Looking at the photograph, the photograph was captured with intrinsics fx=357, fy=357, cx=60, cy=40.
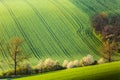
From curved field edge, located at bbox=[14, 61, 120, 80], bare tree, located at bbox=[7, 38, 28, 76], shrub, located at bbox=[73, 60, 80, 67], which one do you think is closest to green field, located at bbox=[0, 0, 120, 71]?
bare tree, located at bbox=[7, 38, 28, 76]

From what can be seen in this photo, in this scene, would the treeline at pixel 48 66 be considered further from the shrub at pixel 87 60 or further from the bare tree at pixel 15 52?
the bare tree at pixel 15 52

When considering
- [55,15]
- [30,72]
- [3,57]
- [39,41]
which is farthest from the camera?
[55,15]

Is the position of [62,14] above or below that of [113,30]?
above

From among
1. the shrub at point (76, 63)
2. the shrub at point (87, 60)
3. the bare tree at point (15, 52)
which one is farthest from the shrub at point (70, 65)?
the bare tree at point (15, 52)

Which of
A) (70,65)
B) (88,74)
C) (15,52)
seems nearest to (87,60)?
(70,65)

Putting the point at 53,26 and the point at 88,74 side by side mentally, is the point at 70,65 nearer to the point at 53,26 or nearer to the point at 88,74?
the point at 88,74

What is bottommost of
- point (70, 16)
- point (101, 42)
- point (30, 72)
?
point (30, 72)

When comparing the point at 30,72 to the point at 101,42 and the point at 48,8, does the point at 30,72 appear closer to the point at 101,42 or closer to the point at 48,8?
the point at 101,42

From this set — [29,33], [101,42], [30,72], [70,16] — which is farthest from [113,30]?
[30,72]
